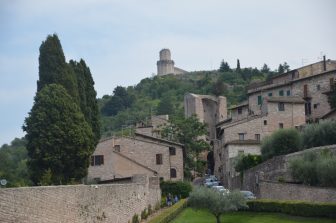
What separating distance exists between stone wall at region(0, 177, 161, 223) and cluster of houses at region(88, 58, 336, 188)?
71.2 ft

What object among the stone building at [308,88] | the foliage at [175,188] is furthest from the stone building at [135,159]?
the stone building at [308,88]

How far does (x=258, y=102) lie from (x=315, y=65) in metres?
9.88

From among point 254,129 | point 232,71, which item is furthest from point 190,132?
point 232,71

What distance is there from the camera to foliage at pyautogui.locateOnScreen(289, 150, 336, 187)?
131 feet

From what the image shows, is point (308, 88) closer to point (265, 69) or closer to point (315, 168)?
point (315, 168)

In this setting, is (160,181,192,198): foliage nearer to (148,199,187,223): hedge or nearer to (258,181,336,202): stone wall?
(148,199,187,223): hedge

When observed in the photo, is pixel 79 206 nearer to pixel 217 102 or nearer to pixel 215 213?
pixel 215 213

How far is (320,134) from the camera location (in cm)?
5341

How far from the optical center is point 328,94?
78188 millimetres

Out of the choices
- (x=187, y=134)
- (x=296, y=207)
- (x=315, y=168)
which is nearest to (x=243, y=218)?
(x=296, y=207)

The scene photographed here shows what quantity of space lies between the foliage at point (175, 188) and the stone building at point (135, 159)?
6.86ft

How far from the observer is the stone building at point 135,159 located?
65.9 metres

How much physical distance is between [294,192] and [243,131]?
32573 millimetres

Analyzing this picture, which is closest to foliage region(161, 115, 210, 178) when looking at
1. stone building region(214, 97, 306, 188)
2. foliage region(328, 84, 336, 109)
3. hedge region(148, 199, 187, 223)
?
stone building region(214, 97, 306, 188)
